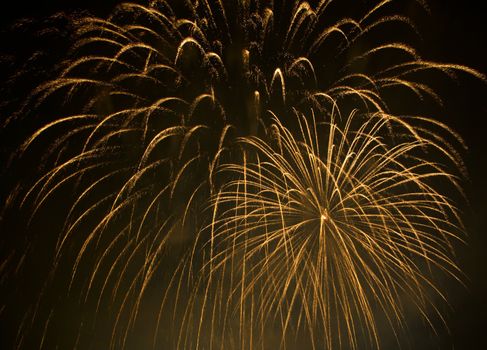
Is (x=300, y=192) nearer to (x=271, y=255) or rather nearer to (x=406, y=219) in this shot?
(x=271, y=255)

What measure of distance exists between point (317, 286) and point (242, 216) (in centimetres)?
253

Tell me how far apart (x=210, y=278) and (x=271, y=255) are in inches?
70.8

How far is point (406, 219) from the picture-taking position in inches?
570

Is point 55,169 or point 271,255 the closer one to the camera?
point 55,169

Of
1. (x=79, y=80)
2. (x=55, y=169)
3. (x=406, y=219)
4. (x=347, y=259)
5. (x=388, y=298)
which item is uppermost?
(x=79, y=80)

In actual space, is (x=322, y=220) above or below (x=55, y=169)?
below

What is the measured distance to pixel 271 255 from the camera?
48.5 feet

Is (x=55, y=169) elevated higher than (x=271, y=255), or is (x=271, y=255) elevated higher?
(x=55, y=169)

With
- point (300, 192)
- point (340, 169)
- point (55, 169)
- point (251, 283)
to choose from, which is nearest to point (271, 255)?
point (251, 283)

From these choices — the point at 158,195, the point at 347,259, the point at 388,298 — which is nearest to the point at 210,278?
the point at 158,195

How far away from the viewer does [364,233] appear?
1459 cm

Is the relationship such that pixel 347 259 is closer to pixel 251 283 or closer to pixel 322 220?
pixel 322 220

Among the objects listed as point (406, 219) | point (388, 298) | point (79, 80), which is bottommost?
point (388, 298)

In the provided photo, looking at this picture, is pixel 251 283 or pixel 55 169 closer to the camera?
pixel 55 169
